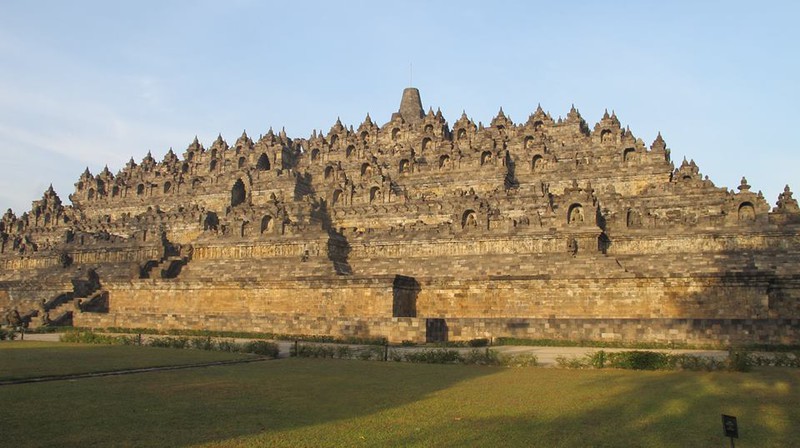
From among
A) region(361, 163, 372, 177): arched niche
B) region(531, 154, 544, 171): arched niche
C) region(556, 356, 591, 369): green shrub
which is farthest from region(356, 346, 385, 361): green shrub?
region(361, 163, 372, 177): arched niche

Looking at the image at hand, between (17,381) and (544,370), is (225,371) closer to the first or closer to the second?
(17,381)

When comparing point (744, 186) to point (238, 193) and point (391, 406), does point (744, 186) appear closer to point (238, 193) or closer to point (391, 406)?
point (391, 406)

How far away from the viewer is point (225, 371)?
1812 cm

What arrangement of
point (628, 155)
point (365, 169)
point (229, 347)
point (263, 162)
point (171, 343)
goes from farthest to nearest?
1. point (263, 162)
2. point (365, 169)
3. point (628, 155)
4. point (171, 343)
5. point (229, 347)

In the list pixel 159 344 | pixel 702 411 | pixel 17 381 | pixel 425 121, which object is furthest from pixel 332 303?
pixel 425 121

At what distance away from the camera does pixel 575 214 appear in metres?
38.4

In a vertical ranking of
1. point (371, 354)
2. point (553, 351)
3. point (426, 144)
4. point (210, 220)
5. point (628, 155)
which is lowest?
point (553, 351)

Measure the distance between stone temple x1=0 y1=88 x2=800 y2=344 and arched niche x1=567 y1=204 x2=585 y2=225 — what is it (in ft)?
0.32

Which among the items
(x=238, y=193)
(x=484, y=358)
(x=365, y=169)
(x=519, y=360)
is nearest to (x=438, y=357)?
(x=484, y=358)

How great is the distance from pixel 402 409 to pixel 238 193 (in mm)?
55351

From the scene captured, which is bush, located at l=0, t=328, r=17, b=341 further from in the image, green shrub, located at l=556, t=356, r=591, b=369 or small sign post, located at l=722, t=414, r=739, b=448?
small sign post, located at l=722, t=414, r=739, b=448

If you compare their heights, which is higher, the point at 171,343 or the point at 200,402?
the point at 200,402

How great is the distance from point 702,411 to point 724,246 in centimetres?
2587

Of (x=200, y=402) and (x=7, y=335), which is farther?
(x=7, y=335)
